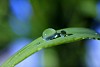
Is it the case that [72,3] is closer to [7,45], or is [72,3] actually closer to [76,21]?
[76,21]

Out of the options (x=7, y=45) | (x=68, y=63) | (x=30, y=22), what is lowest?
(x=68, y=63)

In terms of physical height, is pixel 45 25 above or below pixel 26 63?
above

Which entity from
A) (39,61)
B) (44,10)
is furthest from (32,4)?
(39,61)

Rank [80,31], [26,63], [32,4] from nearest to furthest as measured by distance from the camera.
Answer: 1. [80,31]
2. [26,63]
3. [32,4]

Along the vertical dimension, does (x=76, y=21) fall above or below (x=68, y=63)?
above

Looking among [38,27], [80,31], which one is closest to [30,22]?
[38,27]

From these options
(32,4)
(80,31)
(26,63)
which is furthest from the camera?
(32,4)

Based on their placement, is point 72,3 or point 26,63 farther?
point 72,3

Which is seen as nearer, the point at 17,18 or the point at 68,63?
the point at 68,63

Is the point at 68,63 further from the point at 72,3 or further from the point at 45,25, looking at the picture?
the point at 72,3
